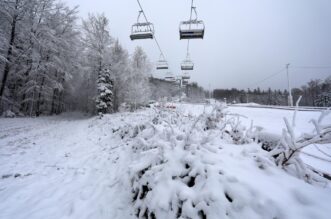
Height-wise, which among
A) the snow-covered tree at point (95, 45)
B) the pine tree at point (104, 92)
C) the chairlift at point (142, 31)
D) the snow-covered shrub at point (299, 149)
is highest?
the snow-covered tree at point (95, 45)

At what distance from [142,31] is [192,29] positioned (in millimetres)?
2447

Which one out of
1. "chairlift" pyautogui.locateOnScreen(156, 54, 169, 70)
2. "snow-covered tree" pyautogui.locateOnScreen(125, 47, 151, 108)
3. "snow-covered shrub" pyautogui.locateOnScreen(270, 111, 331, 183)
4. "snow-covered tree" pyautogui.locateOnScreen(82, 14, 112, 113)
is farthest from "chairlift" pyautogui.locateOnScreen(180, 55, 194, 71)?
"snow-covered shrub" pyautogui.locateOnScreen(270, 111, 331, 183)

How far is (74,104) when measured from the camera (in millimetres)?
35125

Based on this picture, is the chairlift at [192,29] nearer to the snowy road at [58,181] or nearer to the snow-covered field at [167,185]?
the snow-covered field at [167,185]

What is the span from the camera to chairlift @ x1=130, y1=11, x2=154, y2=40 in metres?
8.16

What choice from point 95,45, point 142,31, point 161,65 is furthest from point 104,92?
point 142,31

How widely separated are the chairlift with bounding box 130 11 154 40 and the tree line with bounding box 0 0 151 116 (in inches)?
456

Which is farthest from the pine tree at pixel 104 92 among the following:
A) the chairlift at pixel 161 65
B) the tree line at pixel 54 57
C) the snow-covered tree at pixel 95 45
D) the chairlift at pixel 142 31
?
the chairlift at pixel 142 31

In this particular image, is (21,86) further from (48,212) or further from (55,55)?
(48,212)

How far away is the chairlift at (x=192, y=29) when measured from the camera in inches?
330

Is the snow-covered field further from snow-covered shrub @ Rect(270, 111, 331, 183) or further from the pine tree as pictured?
the pine tree

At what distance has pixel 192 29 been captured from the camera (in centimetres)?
843

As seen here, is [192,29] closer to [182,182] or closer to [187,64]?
[187,64]

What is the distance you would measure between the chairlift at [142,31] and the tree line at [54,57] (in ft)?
38.0
